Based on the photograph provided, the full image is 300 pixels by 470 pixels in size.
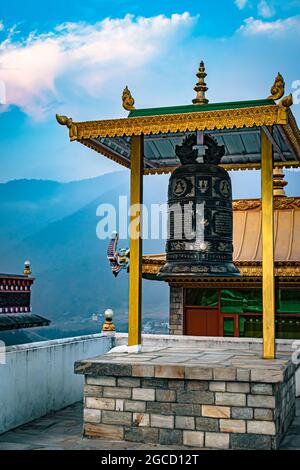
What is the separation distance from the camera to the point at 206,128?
7840 mm

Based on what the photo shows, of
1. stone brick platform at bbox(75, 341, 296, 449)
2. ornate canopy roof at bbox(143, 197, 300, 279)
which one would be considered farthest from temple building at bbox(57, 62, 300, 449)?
ornate canopy roof at bbox(143, 197, 300, 279)

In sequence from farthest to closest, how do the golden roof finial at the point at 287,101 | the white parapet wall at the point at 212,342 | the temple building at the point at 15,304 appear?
the temple building at the point at 15,304, the white parapet wall at the point at 212,342, the golden roof finial at the point at 287,101

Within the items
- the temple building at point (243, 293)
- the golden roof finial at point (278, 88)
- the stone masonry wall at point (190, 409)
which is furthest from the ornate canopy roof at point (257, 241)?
the golden roof finial at point (278, 88)

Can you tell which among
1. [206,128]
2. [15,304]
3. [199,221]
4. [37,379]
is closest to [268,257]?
[199,221]

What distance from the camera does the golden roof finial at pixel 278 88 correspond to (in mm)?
7711

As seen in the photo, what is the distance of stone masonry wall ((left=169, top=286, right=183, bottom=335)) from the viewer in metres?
15.7

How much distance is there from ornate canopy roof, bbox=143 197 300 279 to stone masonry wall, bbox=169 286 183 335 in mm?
840

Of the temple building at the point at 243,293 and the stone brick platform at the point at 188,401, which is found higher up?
the temple building at the point at 243,293

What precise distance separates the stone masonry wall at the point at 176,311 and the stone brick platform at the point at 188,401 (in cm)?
779

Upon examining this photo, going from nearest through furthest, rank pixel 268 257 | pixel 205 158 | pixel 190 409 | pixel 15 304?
pixel 190 409
pixel 268 257
pixel 205 158
pixel 15 304

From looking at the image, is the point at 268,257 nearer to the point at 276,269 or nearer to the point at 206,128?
the point at 206,128

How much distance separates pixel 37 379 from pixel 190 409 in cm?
316

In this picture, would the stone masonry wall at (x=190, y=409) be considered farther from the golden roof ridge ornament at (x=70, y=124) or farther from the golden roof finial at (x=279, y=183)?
the golden roof finial at (x=279, y=183)

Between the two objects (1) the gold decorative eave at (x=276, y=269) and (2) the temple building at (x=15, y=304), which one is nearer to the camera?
(2) the temple building at (x=15, y=304)
